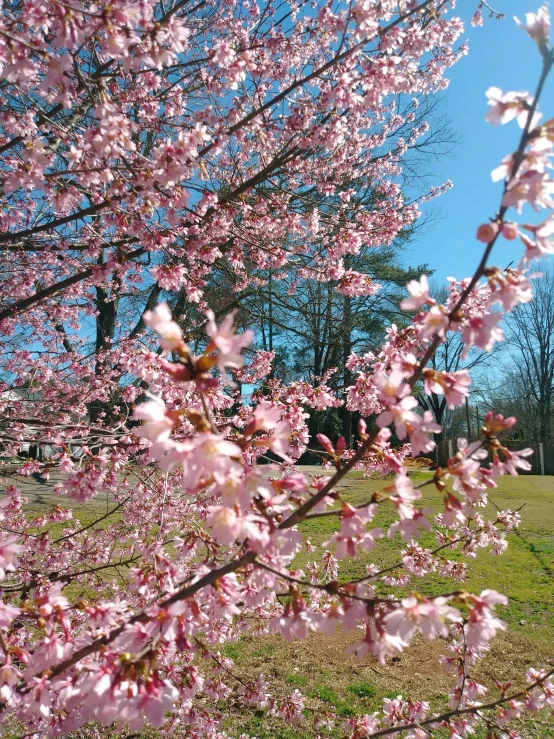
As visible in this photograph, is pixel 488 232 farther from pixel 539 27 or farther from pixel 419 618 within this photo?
pixel 419 618

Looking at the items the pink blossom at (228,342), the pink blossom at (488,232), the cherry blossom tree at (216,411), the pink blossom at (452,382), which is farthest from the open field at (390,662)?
the pink blossom at (228,342)

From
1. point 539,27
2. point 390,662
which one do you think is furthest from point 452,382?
point 390,662

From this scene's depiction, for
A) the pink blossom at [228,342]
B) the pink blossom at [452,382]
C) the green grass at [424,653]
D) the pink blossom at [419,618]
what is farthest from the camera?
the green grass at [424,653]

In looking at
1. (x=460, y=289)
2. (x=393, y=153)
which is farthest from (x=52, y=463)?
(x=393, y=153)

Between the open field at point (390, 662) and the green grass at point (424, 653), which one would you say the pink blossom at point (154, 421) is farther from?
A: the open field at point (390, 662)

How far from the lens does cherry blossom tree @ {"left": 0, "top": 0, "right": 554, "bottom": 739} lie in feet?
3.54

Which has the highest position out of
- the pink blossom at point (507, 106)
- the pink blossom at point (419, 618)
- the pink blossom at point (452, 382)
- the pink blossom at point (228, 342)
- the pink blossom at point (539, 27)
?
the pink blossom at point (539, 27)

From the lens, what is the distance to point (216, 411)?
4.61 m

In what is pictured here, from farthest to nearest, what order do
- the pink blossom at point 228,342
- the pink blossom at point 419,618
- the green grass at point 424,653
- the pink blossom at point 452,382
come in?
the green grass at point 424,653
the pink blossom at point 452,382
the pink blossom at point 419,618
the pink blossom at point 228,342

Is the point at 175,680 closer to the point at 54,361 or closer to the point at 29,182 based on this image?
the point at 29,182

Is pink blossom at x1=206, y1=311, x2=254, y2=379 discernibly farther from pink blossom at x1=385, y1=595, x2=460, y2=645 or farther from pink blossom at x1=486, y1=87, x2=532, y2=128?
pink blossom at x1=486, y1=87, x2=532, y2=128

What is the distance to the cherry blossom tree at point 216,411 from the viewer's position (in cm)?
108

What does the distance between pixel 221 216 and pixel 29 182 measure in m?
1.50

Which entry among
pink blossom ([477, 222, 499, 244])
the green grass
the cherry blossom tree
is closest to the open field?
the green grass
